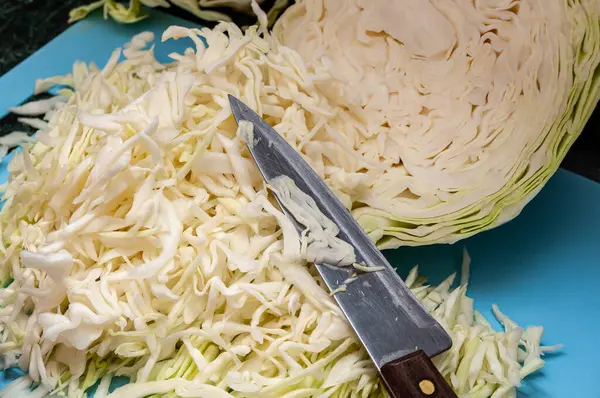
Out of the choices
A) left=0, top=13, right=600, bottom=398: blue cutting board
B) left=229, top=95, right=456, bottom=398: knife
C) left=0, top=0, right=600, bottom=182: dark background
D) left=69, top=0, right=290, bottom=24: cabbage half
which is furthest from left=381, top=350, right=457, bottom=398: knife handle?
left=0, top=0, right=600, bottom=182: dark background

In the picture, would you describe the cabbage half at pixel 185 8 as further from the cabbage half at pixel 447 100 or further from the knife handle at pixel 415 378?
the knife handle at pixel 415 378

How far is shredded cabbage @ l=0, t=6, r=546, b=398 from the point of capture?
43.3 inches

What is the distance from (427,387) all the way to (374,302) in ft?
0.55

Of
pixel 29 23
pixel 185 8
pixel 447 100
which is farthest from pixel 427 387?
pixel 29 23

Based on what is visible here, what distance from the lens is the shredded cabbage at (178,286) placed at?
3.61ft

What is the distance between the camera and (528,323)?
127cm

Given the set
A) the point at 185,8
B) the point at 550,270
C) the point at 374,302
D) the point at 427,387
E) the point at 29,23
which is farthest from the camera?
the point at 29,23

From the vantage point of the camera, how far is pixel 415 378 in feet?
3.33

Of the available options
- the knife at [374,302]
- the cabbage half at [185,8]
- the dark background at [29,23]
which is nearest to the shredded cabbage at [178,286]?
the knife at [374,302]

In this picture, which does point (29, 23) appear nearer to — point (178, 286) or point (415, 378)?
point (178, 286)

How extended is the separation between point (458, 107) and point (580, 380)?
54cm

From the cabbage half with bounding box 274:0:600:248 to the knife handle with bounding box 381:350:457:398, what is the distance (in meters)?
0.27

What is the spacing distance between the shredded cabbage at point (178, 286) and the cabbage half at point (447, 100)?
0.12 m

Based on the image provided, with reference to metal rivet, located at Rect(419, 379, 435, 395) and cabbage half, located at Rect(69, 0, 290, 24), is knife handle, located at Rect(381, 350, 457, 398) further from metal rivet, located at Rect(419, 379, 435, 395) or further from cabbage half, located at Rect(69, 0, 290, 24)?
cabbage half, located at Rect(69, 0, 290, 24)
